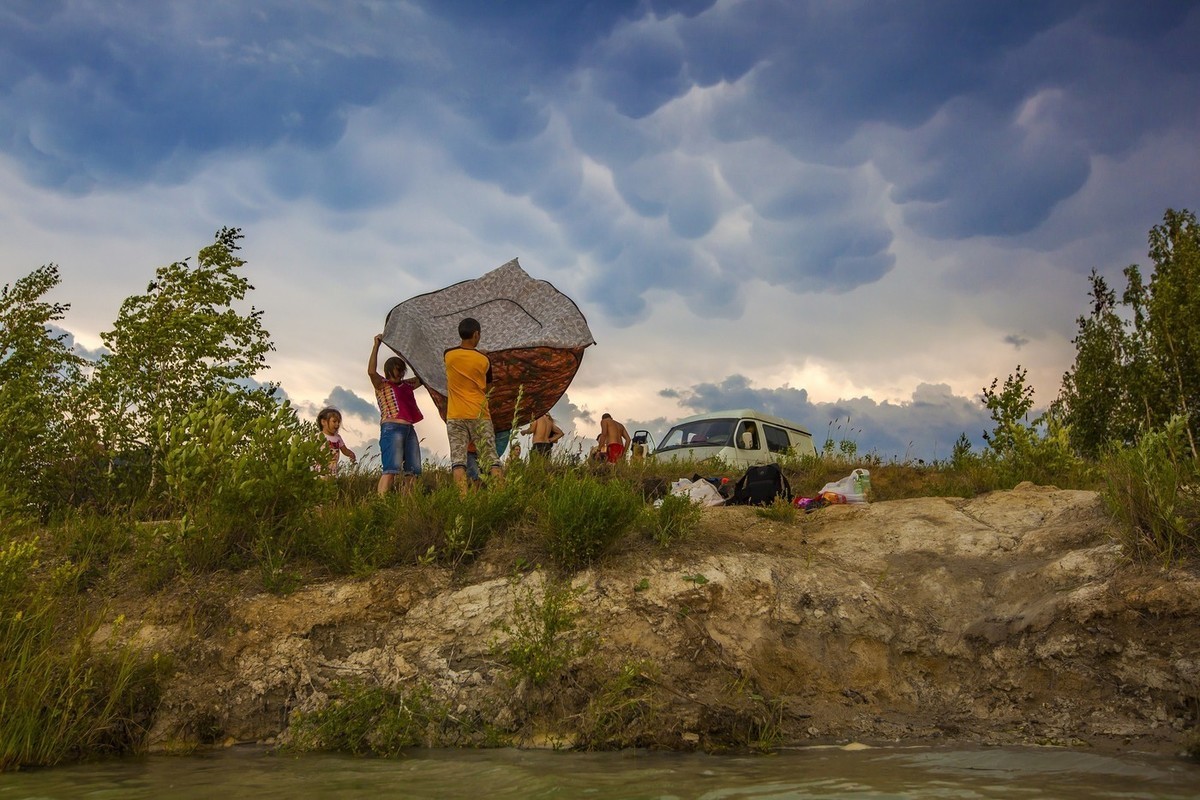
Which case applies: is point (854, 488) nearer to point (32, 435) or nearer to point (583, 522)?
point (583, 522)

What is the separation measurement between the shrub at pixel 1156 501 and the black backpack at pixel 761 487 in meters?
3.25

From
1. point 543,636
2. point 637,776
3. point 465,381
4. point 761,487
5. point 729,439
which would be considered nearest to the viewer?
point 637,776

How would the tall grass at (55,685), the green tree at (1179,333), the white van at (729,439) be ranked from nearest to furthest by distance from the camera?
the tall grass at (55,685), the white van at (729,439), the green tree at (1179,333)

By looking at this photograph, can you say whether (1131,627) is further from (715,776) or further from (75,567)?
(75,567)

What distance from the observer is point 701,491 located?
371 inches

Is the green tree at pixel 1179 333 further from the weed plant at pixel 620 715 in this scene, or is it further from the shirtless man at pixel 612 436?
the weed plant at pixel 620 715

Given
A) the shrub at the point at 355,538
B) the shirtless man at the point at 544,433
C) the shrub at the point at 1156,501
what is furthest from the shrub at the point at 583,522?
the shirtless man at the point at 544,433

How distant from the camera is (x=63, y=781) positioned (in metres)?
4.45

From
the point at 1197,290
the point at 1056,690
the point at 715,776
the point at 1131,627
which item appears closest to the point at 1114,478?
the point at 1131,627

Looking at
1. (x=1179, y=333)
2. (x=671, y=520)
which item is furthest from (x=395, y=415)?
(x=1179, y=333)

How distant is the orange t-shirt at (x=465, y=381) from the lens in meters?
8.70

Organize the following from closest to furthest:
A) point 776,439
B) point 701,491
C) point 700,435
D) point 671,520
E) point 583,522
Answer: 1. point 583,522
2. point 671,520
3. point 701,491
4. point 700,435
5. point 776,439

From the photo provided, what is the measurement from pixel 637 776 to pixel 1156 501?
433 centimetres

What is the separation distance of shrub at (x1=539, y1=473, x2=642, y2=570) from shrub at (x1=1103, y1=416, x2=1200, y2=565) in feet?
12.2
